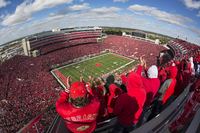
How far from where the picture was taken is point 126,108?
264 cm

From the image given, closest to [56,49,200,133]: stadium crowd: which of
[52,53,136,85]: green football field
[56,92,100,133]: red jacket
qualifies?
[56,92,100,133]: red jacket

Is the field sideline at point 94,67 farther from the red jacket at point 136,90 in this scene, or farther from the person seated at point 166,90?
the red jacket at point 136,90

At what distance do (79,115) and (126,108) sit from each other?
2.23 feet

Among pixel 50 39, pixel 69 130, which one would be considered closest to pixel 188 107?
pixel 69 130

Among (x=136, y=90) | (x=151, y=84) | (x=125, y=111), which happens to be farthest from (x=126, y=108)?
(x=151, y=84)

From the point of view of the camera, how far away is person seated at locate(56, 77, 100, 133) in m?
2.17

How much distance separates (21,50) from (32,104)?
2738 centimetres

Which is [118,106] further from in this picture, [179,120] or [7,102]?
[7,102]

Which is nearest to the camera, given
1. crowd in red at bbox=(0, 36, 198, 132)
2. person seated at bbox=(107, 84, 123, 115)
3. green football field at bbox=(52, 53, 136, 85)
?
person seated at bbox=(107, 84, 123, 115)

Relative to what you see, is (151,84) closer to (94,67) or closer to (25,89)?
(25,89)

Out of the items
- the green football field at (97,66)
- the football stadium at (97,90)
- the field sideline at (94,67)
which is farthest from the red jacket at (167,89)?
the green football field at (97,66)

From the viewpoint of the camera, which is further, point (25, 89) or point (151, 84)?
point (25, 89)

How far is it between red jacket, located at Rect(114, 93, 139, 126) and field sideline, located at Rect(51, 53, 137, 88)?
22325mm

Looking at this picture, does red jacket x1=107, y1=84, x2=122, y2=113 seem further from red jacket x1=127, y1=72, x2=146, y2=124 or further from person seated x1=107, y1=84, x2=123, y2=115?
red jacket x1=127, y1=72, x2=146, y2=124
